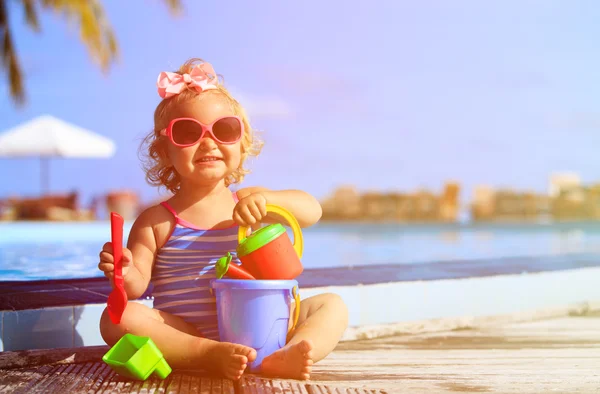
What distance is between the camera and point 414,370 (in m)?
2.25

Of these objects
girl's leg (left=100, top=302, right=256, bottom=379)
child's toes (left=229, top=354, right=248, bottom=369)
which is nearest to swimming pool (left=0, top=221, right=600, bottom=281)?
girl's leg (left=100, top=302, right=256, bottom=379)

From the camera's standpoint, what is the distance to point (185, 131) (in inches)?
87.0

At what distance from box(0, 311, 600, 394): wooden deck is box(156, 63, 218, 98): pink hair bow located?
3.04ft

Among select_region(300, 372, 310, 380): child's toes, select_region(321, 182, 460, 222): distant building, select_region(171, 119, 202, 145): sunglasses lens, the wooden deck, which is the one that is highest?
select_region(171, 119, 202, 145): sunglasses lens

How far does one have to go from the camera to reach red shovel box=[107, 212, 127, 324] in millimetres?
2000

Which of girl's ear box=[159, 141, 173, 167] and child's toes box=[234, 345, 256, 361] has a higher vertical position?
girl's ear box=[159, 141, 173, 167]

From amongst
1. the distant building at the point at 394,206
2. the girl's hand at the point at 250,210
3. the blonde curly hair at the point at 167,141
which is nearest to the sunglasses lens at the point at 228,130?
the blonde curly hair at the point at 167,141

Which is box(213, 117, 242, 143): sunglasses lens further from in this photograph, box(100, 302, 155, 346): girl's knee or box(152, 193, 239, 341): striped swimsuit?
box(100, 302, 155, 346): girl's knee

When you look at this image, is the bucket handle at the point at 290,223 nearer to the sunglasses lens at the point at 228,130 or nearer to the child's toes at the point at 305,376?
the sunglasses lens at the point at 228,130

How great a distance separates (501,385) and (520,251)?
8.94m

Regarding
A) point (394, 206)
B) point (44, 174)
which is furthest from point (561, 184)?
point (44, 174)

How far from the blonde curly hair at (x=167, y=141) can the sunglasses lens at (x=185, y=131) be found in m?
0.12

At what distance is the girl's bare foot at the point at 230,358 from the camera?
1.96m

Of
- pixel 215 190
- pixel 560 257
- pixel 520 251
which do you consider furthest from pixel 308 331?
pixel 520 251
